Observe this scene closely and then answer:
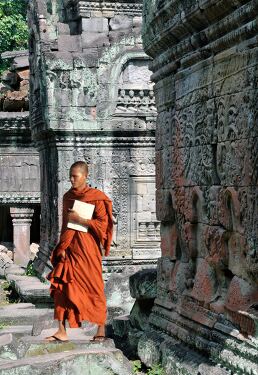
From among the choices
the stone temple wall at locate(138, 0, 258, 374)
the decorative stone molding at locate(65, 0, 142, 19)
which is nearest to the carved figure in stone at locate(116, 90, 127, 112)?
the decorative stone molding at locate(65, 0, 142, 19)

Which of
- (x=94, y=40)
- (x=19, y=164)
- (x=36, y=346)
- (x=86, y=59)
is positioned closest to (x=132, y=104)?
(x=86, y=59)

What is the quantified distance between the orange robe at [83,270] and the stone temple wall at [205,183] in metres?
0.53

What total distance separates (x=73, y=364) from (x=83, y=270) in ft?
3.75

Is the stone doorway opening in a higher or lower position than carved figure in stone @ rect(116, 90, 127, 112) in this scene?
lower

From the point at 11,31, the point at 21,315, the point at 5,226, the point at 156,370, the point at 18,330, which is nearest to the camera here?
the point at 156,370

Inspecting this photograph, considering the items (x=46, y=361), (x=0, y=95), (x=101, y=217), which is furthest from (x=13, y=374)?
(x=0, y=95)

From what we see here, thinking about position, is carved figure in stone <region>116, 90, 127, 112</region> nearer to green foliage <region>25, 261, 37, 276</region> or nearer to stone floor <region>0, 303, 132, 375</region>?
green foliage <region>25, 261, 37, 276</region>

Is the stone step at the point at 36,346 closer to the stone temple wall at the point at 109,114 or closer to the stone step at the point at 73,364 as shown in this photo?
the stone step at the point at 73,364

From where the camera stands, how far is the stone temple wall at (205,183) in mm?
5457

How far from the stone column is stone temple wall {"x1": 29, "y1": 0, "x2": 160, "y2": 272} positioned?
5.31m

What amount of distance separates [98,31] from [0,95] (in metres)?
6.02

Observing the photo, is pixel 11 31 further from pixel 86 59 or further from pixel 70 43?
pixel 86 59

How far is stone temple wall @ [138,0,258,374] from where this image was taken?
17.9 ft

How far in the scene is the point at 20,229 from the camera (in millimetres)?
17719
